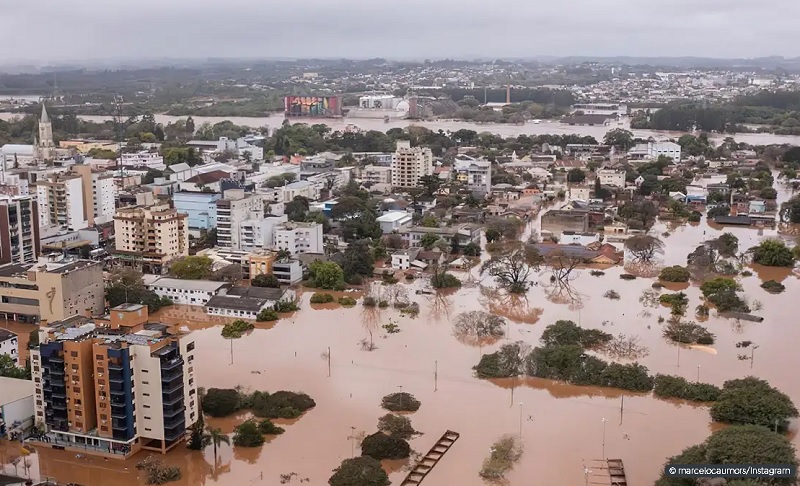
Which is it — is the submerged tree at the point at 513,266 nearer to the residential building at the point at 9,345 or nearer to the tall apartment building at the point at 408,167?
the residential building at the point at 9,345

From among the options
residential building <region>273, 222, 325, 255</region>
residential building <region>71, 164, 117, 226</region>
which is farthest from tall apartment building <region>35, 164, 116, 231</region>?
residential building <region>273, 222, 325, 255</region>

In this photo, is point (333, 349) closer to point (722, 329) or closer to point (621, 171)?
point (722, 329)

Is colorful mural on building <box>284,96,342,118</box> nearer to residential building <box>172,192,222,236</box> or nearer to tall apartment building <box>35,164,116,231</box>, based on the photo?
tall apartment building <box>35,164,116,231</box>

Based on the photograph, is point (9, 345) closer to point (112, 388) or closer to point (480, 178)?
point (112, 388)

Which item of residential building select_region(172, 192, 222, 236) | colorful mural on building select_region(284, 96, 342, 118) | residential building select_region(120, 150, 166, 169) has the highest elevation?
colorful mural on building select_region(284, 96, 342, 118)

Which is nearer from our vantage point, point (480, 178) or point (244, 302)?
point (244, 302)

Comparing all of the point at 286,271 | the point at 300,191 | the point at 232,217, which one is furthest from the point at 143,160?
the point at 286,271

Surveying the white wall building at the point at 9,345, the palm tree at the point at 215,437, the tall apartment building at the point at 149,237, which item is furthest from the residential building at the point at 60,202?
the palm tree at the point at 215,437
